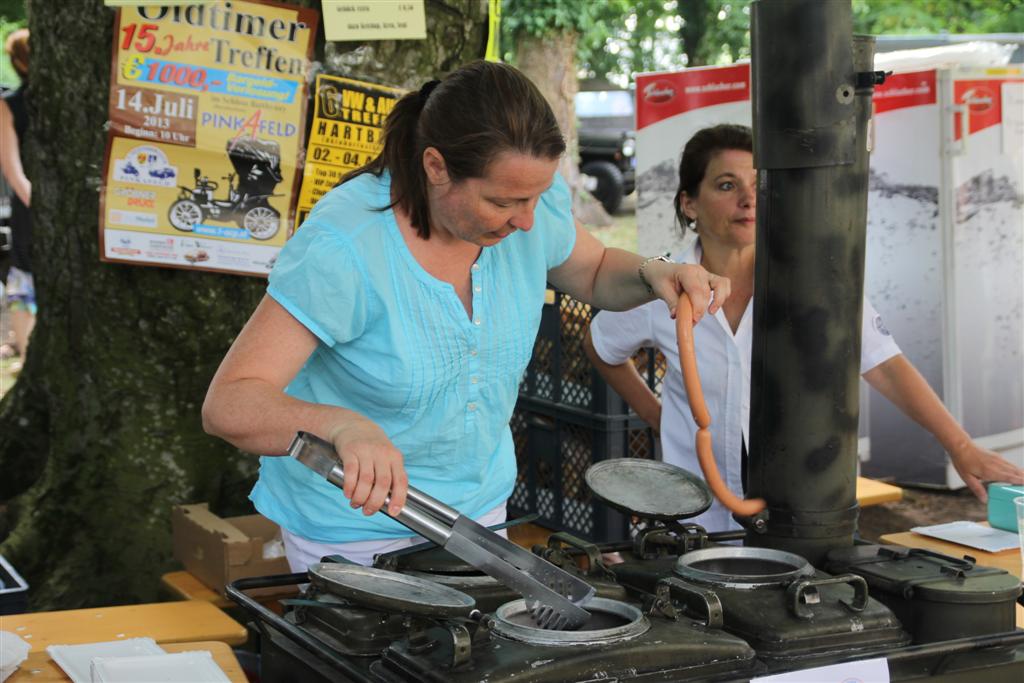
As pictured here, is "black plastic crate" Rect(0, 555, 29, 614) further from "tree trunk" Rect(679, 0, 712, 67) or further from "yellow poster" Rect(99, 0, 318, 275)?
"tree trunk" Rect(679, 0, 712, 67)

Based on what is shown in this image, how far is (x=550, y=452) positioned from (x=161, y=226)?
1.20m

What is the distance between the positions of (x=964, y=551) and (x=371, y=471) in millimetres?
1574

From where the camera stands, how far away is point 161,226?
3.47m

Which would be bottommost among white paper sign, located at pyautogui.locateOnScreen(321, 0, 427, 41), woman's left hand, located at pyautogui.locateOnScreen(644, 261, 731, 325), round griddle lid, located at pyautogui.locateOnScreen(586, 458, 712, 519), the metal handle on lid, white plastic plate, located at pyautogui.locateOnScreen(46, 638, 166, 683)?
white plastic plate, located at pyautogui.locateOnScreen(46, 638, 166, 683)

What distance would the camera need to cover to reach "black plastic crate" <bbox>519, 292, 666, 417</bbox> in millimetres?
3326

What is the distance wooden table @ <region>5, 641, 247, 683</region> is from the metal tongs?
52 cm

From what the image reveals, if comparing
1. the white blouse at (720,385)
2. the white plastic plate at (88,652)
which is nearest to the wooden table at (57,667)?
the white plastic plate at (88,652)

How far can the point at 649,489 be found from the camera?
233 cm

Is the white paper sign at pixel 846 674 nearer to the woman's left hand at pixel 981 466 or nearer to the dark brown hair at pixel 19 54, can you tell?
the woman's left hand at pixel 981 466

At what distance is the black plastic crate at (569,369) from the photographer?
10.9 ft

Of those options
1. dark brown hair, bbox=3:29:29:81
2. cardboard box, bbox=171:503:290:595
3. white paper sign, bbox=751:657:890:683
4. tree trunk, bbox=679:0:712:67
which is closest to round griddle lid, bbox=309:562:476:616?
white paper sign, bbox=751:657:890:683

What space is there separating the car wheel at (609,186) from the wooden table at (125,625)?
17.0 m

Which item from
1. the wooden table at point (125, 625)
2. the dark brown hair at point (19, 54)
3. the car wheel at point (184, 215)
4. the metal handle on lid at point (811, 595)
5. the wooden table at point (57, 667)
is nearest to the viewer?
the metal handle on lid at point (811, 595)

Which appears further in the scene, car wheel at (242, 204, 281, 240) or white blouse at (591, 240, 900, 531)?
car wheel at (242, 204, 281, 240)
